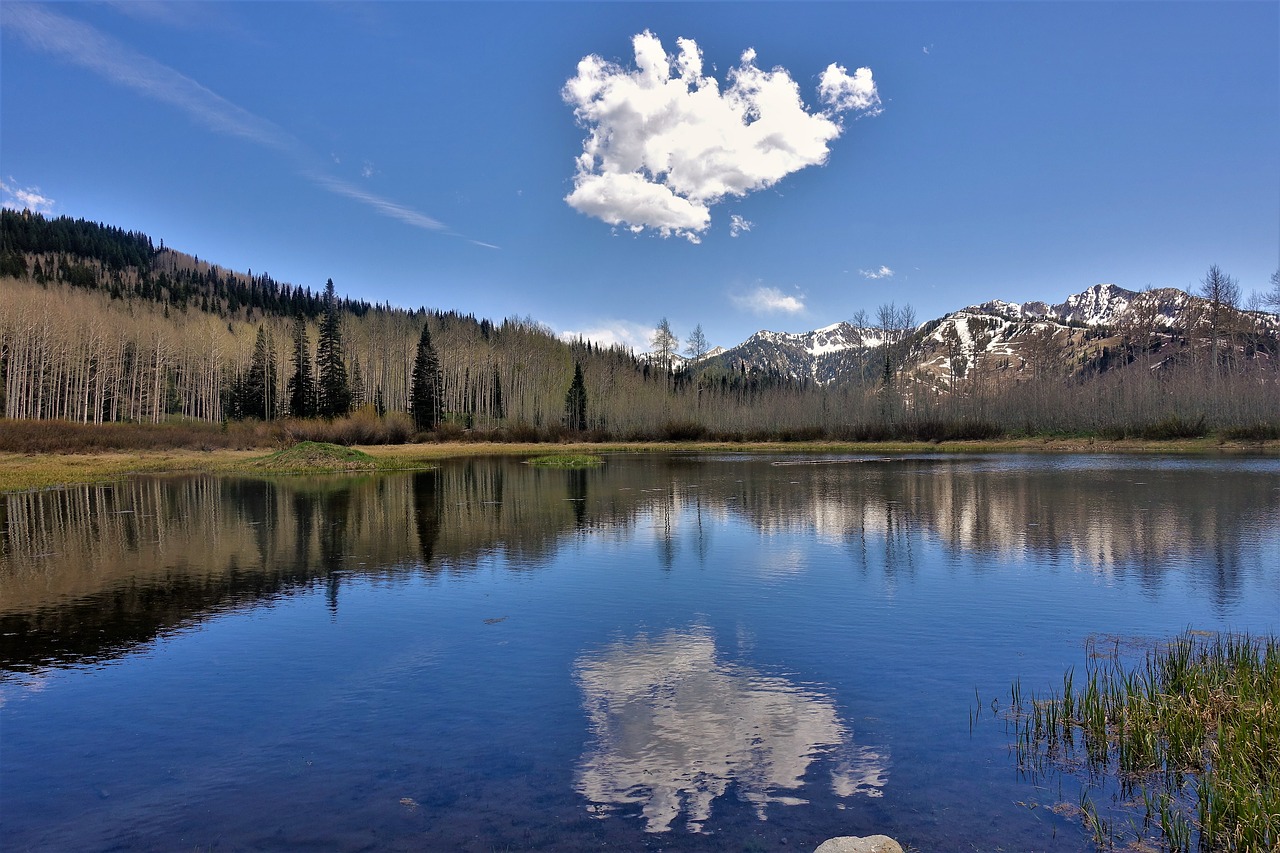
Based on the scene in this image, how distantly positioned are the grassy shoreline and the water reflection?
418 inches

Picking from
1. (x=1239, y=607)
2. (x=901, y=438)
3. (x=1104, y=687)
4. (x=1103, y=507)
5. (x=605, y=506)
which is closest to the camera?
(x=1104, y=687)

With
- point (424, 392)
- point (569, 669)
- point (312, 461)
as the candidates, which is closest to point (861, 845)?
point (569, 669)

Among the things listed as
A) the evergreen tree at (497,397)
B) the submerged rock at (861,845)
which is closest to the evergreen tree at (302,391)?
the evergreen tree at (497,397)

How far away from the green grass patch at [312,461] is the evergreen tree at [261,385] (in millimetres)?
59085

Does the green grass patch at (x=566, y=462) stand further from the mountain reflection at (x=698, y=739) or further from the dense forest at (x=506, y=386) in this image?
the mountain reflection at (x=698, y=739)

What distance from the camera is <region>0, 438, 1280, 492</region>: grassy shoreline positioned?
45938 millimetres

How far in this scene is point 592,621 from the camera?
39.0 feet

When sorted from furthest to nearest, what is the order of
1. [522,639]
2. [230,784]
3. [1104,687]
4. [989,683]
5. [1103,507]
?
[1103,507] → [522,639] → [989,683] → [1104,687] → [230,784]

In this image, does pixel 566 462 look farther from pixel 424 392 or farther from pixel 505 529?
pixel 424 392

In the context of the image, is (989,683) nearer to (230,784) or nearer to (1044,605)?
(1044,605)

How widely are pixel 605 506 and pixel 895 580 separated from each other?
15.1m

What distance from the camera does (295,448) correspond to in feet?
170

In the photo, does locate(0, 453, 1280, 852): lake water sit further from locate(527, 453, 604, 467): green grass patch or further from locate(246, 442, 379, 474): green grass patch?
locate(527, 453, 604, 467): green grass patch

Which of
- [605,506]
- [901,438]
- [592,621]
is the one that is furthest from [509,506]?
[901,438]
